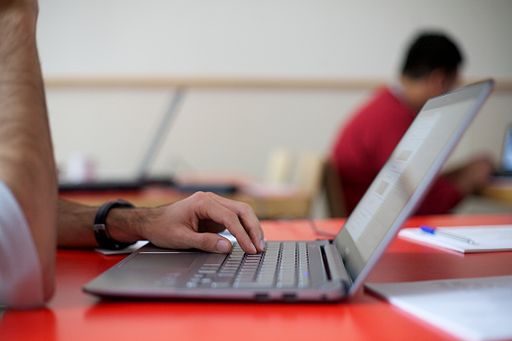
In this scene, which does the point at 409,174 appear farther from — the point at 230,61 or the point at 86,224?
the point at 230,61

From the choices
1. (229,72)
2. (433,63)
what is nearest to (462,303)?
(433,63)

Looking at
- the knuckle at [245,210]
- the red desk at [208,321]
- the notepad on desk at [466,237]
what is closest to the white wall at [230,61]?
the notepad on desk at [466,237]

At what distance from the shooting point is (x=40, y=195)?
64cm

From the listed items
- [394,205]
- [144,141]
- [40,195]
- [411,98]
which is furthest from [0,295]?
[144,141]

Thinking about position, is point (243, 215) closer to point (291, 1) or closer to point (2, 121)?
point (2, 121)

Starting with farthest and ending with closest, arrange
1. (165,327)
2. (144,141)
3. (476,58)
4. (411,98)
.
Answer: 1. (476,58)
2. (144,141)
3. (411,98)
4. (165,327)

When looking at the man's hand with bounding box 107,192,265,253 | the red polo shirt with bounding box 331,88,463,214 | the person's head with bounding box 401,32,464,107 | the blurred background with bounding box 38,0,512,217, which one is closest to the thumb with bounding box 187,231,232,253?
the man's hand with bounding box 107,192,265,253

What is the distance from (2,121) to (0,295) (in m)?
0.20

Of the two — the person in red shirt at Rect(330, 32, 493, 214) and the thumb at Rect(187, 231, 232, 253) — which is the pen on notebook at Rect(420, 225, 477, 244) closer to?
the thumb at Rect(187, 231, 232, 253)

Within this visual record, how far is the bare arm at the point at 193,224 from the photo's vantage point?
0.86 metres

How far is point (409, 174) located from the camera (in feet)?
2.29

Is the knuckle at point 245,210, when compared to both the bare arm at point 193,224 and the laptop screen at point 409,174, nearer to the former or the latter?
the bare arm at point 193,224

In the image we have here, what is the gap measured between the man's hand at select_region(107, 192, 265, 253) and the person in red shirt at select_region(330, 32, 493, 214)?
157cm

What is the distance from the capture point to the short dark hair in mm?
2510
